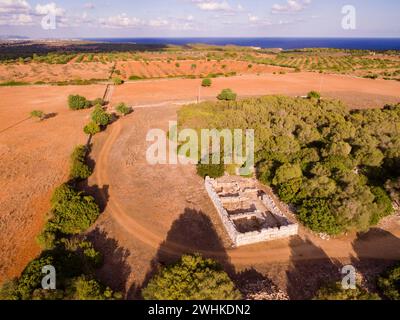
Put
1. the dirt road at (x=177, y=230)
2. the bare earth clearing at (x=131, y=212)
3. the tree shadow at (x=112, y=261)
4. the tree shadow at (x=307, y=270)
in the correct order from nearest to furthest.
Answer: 1. the tree shadow at (x=307, y=270)
2. the tree shadow at (x=112, y=261)
3. the bare earth clearing at (x=131, y=212)
4. the dirt road at (x=177, y=230)

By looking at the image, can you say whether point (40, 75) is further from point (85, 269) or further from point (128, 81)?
point (85, 269)

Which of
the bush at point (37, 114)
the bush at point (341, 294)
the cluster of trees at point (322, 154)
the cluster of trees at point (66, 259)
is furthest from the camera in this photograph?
the bush at point (37, 114)

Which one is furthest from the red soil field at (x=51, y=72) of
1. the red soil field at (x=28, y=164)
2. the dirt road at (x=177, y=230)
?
the dirt road at (x=177, y=230)

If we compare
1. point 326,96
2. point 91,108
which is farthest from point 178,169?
point 326,96

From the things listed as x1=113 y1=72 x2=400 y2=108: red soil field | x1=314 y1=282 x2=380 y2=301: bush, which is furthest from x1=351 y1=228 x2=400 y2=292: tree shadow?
x1=113 y1=72 x2=400 y2=108: red soil field

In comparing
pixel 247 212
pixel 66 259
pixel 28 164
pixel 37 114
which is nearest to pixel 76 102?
pixel 37 114

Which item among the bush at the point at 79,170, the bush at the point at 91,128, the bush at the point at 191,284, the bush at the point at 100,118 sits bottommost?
the bush at the point at 191,284

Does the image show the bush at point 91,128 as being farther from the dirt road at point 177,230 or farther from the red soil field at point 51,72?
the red soil field at point 51,72
